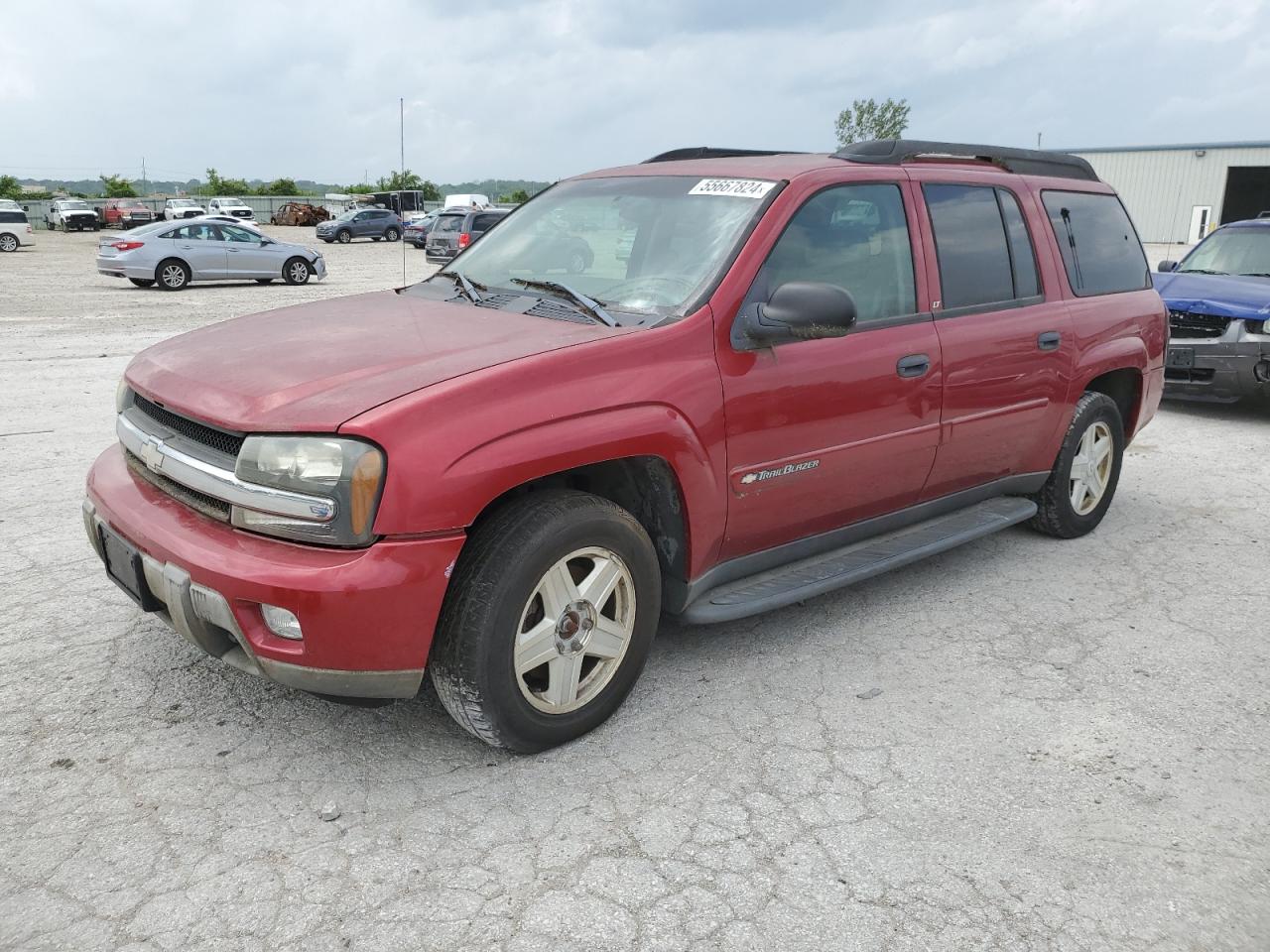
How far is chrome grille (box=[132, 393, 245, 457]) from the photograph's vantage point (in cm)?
299

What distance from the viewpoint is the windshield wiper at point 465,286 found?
4004 mm

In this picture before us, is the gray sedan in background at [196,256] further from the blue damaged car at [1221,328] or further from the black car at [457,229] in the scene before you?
the blue damaged car at [1221,328]

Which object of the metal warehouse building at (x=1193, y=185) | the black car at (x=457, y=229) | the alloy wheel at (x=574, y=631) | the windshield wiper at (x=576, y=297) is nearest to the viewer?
the alloy wheel at (x=574, y=631)

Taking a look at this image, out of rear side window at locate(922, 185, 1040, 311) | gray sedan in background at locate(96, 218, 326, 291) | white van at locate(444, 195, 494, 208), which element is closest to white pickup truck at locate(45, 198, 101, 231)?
white van at locate(444, 195, 494, 208)

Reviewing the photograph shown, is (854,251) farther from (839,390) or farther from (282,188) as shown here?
(282,188)

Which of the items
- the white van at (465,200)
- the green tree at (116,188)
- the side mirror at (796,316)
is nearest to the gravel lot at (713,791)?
the side mirror at (796,316)

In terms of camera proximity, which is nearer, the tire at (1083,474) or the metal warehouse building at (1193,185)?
the tire at (1083,474)

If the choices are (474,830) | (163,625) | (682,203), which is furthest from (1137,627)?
(163,625)

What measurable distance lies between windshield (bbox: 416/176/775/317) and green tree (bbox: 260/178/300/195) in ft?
256

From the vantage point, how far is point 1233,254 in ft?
31.6

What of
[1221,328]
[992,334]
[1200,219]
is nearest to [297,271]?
[1221,328]

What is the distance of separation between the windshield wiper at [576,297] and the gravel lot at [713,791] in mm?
1320

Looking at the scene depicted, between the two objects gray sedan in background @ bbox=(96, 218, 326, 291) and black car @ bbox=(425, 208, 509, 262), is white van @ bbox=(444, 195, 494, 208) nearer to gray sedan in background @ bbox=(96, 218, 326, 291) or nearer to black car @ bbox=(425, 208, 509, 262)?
black car @ bbox=(425, 208, 509, 262)

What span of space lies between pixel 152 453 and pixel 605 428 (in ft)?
4.68
